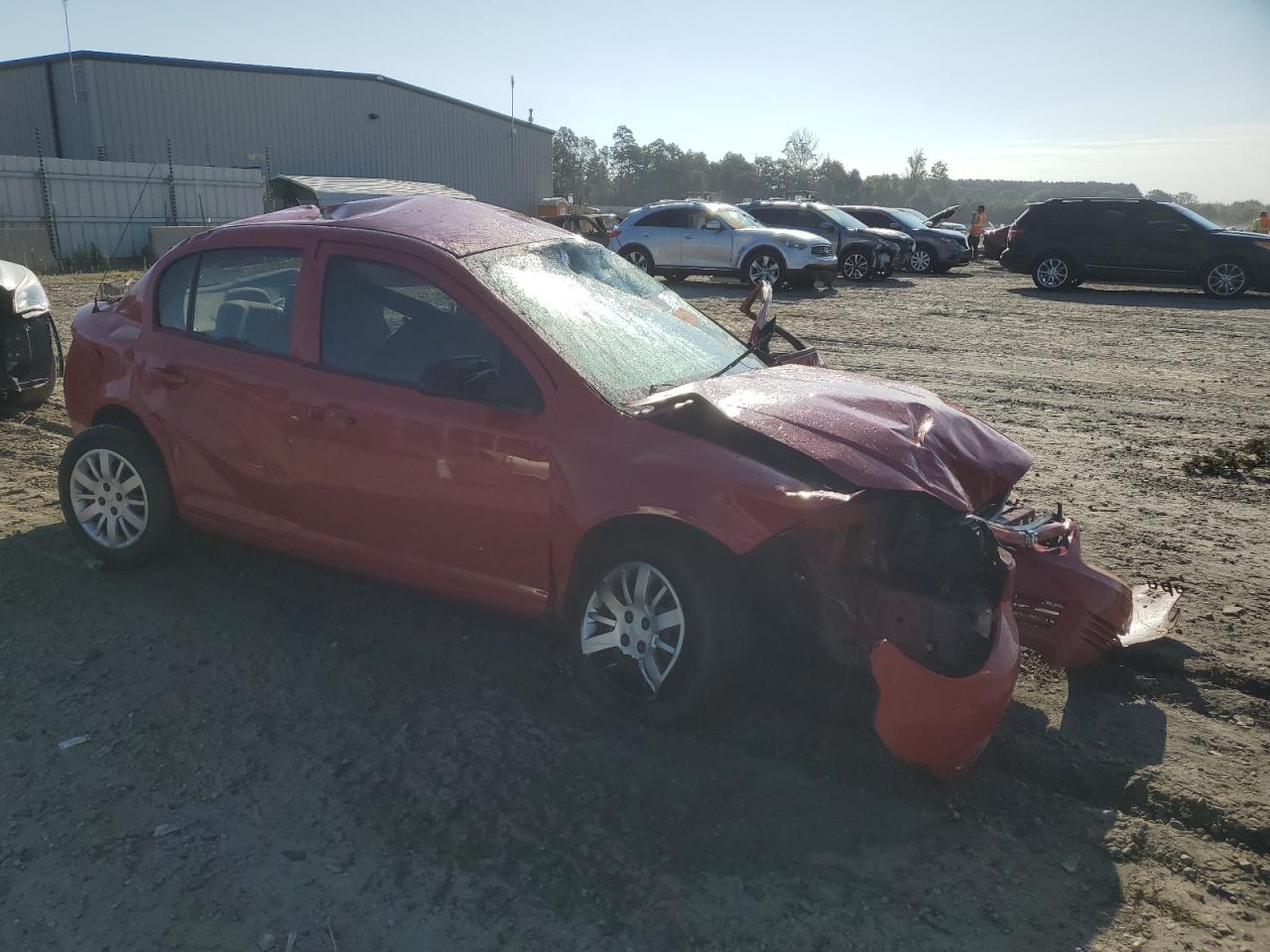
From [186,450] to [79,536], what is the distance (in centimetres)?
84

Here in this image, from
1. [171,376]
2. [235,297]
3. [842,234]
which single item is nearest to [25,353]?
[171,376]

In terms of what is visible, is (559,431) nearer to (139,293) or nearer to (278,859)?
(278,859)

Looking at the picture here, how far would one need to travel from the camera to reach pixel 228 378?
14.3 feet

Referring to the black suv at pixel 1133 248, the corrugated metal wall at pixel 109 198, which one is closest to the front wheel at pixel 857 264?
the black suv at pixel 1133 248

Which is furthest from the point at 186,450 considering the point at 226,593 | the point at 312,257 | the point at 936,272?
the point at 936,272

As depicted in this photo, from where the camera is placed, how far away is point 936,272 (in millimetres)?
24828

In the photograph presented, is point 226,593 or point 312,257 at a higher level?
point 312,257

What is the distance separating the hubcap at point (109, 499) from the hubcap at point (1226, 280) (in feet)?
62.8

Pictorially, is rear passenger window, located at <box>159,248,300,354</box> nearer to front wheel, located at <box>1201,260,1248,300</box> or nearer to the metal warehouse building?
front wheel, located at <box>1201,260,1248,300</box>

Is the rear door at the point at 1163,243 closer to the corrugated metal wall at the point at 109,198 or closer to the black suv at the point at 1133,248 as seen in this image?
the black suv at the point at 1133,248

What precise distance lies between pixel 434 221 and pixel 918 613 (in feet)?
8.77

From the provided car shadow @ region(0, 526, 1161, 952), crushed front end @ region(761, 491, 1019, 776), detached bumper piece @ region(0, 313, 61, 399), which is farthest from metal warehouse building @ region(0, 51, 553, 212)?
crushed front end @ region(761, 491, 1019, 776)

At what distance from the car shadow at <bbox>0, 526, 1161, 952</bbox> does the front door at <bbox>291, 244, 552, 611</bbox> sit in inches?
18.6

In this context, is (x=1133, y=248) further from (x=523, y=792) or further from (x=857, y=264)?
(x=523, y=792)
